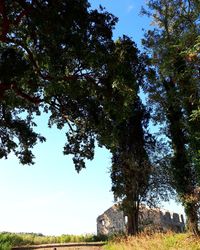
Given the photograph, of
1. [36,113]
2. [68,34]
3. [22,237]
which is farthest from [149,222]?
[68,34]

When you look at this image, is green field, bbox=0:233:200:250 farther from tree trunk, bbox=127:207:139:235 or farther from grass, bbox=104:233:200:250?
tree trunk, bbox=127:207:139:235

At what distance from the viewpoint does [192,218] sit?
2152 centimetres

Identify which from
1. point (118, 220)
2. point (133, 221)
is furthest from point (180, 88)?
point (118, 220)

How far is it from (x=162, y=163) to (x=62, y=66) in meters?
15.9

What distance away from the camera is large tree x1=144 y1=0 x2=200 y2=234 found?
20.4m

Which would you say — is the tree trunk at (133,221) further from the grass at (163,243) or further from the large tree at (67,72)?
the grass at (163,243)

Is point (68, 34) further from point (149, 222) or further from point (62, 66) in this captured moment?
point (149, 222)

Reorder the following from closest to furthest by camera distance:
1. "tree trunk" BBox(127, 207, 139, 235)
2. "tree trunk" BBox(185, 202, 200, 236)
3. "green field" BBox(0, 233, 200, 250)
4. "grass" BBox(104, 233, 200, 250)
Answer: "grass" BBox(104, 233, 200, 250) → "green field" BBox(0, 233, 200, 250) → "tree trunk" BBox(185, 202, 200, 236) → "tree trunk" BBox(127, 207, 139, 235)

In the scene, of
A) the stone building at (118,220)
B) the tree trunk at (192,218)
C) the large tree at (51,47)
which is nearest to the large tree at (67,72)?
the large tree at (51,47)

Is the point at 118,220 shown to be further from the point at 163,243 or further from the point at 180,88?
the point at 163,243

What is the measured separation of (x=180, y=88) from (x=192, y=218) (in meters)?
8.19

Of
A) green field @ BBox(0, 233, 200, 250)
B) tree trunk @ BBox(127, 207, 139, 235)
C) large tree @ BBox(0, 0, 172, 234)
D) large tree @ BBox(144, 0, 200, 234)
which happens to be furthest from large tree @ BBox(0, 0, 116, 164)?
tree trunk @ BBox(127, 207, 139, 235)

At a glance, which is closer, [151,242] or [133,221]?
[151,242]

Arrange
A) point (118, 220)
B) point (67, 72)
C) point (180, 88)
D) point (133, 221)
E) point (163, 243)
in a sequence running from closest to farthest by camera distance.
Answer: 1. point (163, 243)
2. point (67, 72)
3. point (180, 88)
4. point (133, 221)
5. point (118, 220)
